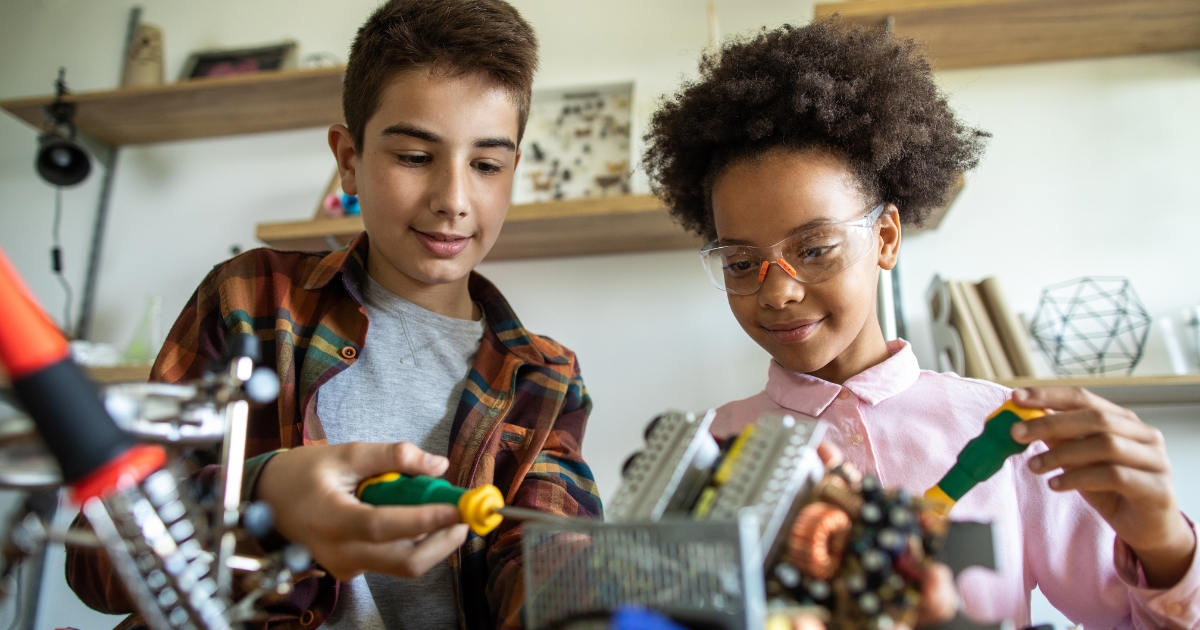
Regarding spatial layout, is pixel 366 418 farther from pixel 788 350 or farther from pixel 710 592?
pixel 710 592

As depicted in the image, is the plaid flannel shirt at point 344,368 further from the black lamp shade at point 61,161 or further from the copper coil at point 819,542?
the black lamp shade at point 61,161

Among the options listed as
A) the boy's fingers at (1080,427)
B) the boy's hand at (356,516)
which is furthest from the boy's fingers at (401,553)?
the boy's fingers at (1080,427)

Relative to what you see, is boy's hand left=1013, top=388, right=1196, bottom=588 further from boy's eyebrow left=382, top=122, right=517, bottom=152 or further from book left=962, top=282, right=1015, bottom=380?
book left=962, top=282, right=1015, bottom=380

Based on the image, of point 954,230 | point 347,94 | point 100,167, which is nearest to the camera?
point 347,94

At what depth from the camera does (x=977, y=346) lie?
1.55 metres

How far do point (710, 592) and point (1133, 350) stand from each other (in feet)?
5.28

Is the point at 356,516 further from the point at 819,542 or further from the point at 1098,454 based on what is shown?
the point at 1098,454

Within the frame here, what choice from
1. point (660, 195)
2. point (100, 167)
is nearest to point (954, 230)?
point (660, 195)

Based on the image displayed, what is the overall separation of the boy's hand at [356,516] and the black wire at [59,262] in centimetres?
196

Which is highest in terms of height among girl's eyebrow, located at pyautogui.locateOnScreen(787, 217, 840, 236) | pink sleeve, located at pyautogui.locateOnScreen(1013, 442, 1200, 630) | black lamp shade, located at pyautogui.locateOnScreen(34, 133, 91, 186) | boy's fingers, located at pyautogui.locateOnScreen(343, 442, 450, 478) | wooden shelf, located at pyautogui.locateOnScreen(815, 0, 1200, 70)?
wooden shelf, located at pyautogui.locateOnScreen(815, 0, 1200, 70)

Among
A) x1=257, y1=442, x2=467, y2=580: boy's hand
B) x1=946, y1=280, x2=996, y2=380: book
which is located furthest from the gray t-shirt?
x1=946, y1=280, x2=996, y2=380: book

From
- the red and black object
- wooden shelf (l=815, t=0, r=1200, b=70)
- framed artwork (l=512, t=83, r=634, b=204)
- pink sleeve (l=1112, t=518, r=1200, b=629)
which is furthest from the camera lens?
framed artwork (l=512, t=83, r=634, b=204)

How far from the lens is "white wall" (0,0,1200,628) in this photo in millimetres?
1750

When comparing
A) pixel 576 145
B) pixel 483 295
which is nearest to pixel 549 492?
pixel 483 295
